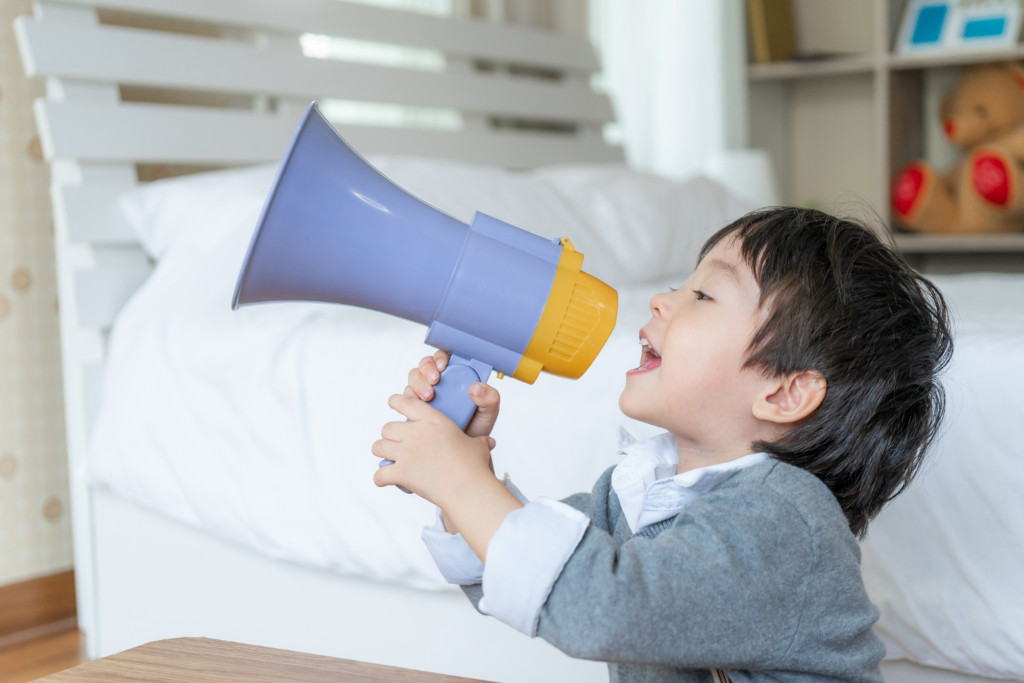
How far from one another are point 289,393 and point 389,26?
1164 mm

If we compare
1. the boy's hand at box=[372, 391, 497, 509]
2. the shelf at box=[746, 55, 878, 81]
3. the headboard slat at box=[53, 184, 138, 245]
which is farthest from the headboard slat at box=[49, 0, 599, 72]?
the boy's hand at box=[372, 391, 497, 509]

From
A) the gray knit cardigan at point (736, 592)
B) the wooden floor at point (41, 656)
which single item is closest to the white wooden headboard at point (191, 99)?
the wooden floor at point (41, 656)

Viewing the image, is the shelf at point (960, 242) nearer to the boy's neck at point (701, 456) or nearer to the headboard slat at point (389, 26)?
the headboard slat at point (389, 26)

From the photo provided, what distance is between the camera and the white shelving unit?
3.24 meters

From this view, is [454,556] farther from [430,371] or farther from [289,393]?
[289,393]

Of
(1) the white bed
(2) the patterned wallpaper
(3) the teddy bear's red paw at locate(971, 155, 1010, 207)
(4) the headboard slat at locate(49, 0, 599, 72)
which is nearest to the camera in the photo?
(1) the white bed

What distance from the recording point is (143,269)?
5.87ft

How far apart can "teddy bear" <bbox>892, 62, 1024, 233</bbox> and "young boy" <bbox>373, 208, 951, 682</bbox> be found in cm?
249

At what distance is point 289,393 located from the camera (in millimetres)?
1388

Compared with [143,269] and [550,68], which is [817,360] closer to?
[143,269]

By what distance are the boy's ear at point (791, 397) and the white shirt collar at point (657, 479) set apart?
0.03 meters

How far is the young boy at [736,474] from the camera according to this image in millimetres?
627

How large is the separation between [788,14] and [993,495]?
3014mm

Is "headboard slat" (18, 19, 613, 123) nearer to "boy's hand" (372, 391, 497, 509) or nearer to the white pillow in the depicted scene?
the white pillow
